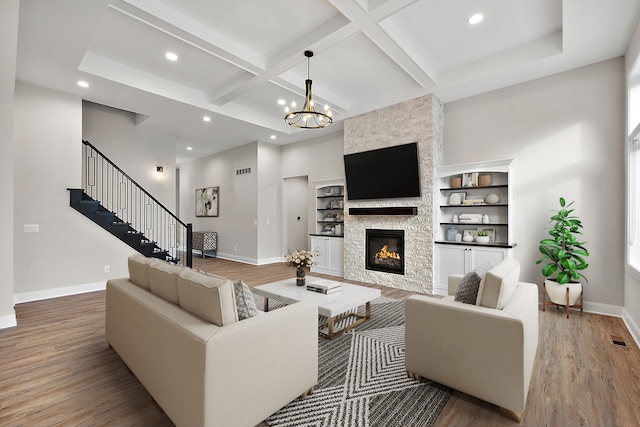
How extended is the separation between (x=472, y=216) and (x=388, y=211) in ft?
4.43

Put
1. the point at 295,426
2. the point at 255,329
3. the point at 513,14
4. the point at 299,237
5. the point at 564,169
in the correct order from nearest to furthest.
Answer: the point at 255,329
the point at 295,426
the point at 513,14
the point at 564,169
the point at 299,237

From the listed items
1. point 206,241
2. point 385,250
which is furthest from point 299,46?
point 206,241

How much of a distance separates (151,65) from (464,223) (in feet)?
17.7

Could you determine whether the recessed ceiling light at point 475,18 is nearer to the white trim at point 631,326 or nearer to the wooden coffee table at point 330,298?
the wooden coffee table at point 330,298

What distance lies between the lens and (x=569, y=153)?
160 inches

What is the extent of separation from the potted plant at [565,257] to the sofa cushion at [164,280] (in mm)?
4302

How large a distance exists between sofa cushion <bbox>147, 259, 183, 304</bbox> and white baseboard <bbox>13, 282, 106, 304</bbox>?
12.1 feet

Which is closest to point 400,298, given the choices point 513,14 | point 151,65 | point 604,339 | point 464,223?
point 464,223

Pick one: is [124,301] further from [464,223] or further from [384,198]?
[464,223]

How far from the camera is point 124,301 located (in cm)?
235

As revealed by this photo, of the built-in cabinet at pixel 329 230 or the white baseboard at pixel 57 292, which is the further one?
the built-in cabinet at pixel 329 230

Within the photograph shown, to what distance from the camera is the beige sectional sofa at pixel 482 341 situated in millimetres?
1794

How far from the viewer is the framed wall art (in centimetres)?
909

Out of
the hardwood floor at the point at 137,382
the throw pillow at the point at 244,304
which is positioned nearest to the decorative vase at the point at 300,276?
the throw pillow at the point at 244,304
